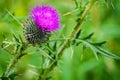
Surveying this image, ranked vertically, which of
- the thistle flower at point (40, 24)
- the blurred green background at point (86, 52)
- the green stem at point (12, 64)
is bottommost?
the blurred green background at point (86, 52)

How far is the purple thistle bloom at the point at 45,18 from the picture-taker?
1.93 metres

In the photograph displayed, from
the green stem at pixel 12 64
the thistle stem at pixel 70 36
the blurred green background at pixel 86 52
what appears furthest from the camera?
the blurred green background at pixel 86 52

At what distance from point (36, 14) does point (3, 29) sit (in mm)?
1654

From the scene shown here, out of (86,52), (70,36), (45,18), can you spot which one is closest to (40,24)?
(45,18)

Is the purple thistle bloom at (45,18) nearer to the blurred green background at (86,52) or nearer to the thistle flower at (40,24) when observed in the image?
the thistle flower at (40,24)

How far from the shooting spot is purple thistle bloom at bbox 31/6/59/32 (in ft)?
6.32

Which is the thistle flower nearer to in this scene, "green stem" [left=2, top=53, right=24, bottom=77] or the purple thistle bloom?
the purple thistle bloom

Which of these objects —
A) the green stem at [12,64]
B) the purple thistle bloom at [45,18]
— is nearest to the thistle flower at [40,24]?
the purple thistle bloom at [45,18]

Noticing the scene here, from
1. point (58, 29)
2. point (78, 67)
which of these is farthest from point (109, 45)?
point (58, 29)

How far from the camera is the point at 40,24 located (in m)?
1.94

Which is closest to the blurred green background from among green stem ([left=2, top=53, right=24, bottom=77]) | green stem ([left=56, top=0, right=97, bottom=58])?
green stem ([left=56, top=0, right=97, bottom=58])

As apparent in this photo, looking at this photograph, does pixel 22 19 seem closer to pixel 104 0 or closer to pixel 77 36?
pixel 77 36

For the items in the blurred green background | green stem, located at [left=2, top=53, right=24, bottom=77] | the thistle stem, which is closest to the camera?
green stem, located at [left=2, top=53, right=24, bottom=77]

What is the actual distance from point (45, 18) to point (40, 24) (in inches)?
1.5
